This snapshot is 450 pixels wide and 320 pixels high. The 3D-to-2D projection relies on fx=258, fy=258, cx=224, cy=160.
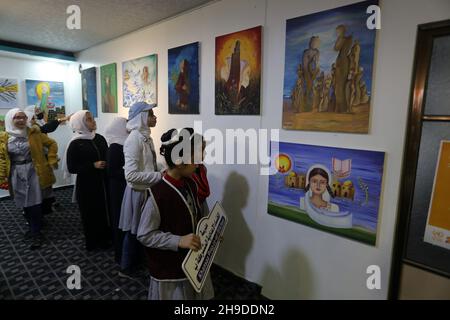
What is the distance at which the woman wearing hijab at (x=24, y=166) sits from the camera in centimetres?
276

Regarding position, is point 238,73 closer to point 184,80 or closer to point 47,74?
point 184,80

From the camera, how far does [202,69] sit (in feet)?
8.00

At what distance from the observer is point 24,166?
2.86 meters

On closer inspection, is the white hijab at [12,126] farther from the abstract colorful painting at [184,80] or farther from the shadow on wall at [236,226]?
the shadow on wall at [236,226]

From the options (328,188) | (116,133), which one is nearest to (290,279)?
(328,188)

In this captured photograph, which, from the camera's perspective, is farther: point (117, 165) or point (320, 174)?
point (117, 165)

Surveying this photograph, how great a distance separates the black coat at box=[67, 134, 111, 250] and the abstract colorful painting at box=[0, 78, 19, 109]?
2636 millimetres

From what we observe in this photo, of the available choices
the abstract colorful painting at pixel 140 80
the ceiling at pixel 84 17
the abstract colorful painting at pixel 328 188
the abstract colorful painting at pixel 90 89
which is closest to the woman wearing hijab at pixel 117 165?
the abstract colorful painting at pixel 140 80

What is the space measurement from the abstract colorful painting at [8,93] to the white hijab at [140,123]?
3480mm

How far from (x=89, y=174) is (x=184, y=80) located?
139cm

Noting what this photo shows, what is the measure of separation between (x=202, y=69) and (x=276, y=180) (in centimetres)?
127

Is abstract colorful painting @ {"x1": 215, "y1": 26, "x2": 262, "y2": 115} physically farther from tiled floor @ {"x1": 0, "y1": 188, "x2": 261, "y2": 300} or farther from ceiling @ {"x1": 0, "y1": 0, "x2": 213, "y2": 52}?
tiled floor @ {"x1": 0, "y1": 188, "x2": 261, "y2": 300}

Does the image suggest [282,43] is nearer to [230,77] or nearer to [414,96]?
[230,77]
